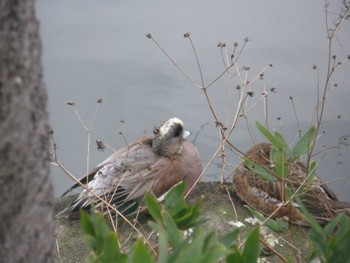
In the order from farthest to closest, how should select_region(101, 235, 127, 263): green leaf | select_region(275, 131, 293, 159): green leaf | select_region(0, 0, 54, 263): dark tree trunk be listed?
1. select_region(275, 131, 293, 159): green leaf
2. select_region(101, 235, 127, 263): green leaf
3. select_region(0, 0, 54, 263): dark tree trunk

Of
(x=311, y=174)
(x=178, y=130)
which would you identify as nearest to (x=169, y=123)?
(x=178, y=130)

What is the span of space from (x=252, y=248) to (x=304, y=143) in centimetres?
97

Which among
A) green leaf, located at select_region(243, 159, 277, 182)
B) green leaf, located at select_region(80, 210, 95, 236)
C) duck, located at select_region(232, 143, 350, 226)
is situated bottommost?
duck, located at select_region(232, 143, 350, 226)

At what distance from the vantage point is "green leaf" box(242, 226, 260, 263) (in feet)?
3.54

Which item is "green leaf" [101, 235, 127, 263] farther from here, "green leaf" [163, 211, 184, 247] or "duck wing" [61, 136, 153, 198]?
"duck wing" [61, 136, 153, 198]

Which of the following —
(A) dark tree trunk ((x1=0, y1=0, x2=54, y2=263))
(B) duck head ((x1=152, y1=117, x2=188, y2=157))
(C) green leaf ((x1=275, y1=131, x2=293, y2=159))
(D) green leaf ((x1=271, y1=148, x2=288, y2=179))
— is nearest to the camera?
(A) dark tree trunk ((x1=0, y1=0, x2=54, y2=263))

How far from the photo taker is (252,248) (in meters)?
1.08

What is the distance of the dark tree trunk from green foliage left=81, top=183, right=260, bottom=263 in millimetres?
148

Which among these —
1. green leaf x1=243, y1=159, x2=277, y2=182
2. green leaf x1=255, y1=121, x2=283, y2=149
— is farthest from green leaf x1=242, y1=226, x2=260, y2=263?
green leaf x1=243, y1=159, x2=277, y2=182

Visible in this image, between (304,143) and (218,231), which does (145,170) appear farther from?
(304,143)

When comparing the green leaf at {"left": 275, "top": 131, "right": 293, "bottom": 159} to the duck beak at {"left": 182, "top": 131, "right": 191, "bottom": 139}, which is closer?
the green leaf at {"left": 275, "top": 131, "right": 293, "bottom": 159}

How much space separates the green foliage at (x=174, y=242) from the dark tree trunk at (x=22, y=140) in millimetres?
148

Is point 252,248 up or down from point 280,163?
up

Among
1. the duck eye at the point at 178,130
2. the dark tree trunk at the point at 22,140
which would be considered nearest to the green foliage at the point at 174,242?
the dark tree trunk at the point at 22,140
